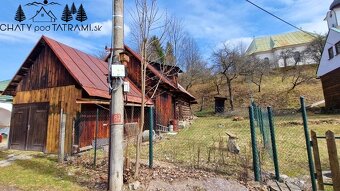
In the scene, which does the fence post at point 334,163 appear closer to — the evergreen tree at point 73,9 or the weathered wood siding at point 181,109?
the evergreen tree at point 73,9

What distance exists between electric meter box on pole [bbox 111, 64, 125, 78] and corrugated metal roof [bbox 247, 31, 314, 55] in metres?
56.6

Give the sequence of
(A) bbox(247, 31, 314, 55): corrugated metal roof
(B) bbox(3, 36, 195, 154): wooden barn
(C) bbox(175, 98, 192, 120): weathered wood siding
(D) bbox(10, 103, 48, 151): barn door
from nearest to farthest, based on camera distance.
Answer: (B) bbox(3, 36, 195, 154): wooden barn → (D) bbox(10, 103, 48, 151): barn door → (C) bbox(175, 98, 192, 120): weathered wood siding → (A) bbox(247, 31, 314, 55): corrugated metal roof

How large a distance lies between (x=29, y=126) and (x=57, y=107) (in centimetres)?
229

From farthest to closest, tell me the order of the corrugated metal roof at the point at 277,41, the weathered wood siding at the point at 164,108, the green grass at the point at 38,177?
the corrugated metal roof at the point at 277,41 < the weathered wood siding at the point at 164,108 < the green grass at the point at 38,177

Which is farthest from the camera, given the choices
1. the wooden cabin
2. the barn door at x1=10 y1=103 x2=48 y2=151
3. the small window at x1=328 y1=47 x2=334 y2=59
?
the small window at x1=328 y1=47 x2=334 y2=59

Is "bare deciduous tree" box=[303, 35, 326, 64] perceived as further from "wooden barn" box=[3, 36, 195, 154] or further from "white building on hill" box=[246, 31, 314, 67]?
"wooden barn" box=[3, 36, 195, 154]

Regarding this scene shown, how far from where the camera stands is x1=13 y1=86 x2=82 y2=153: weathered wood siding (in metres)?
11.6

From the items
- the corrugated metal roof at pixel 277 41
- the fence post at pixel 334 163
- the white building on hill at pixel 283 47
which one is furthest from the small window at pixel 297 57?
the fence post at pixel 334 163

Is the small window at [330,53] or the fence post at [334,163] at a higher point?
the small window at [330,53]

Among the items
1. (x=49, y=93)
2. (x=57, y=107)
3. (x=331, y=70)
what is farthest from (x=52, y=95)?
(x=331, y=70)

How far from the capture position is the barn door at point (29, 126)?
12555 mm

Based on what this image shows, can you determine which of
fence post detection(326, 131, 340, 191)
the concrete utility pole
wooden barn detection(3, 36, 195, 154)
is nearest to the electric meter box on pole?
the concrete utility pole

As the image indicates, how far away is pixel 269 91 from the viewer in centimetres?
3862

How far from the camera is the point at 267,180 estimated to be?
586 centimetres
